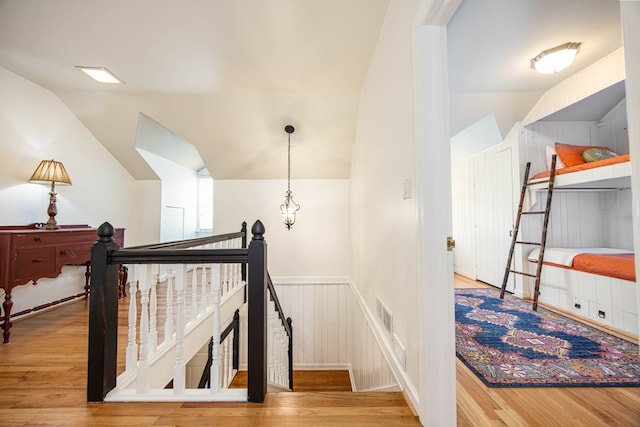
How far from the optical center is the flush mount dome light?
7.82 feet

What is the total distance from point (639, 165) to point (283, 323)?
327cm

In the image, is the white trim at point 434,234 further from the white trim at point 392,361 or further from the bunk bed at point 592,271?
the bunk bed at point 592,271

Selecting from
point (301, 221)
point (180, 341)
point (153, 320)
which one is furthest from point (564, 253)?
point (153, 320)

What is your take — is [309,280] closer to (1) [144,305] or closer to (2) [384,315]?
(2) [384,315]

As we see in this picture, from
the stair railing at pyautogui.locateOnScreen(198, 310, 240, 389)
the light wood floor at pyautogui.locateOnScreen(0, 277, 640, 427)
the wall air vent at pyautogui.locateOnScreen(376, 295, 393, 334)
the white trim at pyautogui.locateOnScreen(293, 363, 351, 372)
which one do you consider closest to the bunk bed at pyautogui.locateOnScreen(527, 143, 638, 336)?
the light wood floor at pyautogui.locateOnScreen(0, 277, 640, 427)

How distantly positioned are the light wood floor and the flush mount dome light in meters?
2.65

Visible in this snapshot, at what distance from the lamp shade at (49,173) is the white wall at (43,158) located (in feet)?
0.68

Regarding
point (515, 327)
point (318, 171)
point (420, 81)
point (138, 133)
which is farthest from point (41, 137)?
point (515, 327)

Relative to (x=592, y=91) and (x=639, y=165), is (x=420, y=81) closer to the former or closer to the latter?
(x=639, y=165)

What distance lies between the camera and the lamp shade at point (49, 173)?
268 centimetres

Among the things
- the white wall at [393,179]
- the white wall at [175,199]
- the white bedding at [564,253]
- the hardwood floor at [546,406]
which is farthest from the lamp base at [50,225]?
the white bedding at [564,253]

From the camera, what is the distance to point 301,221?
443cm

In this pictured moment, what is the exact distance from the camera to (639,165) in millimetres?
492

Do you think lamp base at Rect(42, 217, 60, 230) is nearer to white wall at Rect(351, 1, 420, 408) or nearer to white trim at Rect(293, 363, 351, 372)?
white wall at Rect(351, 1, 420, 408)
